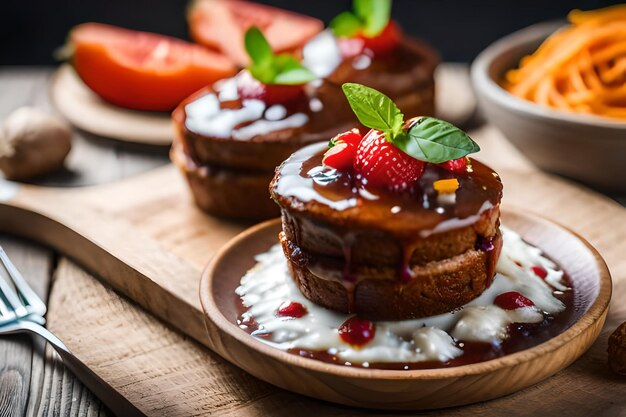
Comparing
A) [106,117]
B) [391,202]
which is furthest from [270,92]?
[106,117]

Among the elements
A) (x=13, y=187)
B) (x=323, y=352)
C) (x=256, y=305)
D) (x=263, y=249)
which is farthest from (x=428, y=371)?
(x=13, y=187)

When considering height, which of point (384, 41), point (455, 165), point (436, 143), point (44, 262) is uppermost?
point (436, 143)

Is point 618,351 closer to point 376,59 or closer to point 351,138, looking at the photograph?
point 351,138

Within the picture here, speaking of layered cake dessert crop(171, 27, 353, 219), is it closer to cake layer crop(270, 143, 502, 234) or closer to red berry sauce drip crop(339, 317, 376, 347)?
cake layer crop(270, 143, 502, 234)

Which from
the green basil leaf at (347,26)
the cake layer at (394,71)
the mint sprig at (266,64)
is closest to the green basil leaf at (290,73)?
the mint sprig at (266,64)

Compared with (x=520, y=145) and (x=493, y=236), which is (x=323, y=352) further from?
(x=520, y=145)
